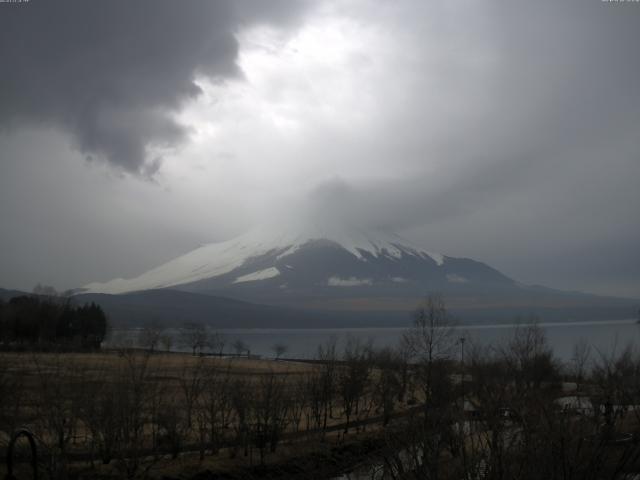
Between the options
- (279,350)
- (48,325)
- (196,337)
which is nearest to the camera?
(48,325)

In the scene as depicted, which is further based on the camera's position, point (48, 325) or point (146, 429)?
point (48, 325)

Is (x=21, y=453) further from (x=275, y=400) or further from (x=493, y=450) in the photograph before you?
(x=493, y=450)

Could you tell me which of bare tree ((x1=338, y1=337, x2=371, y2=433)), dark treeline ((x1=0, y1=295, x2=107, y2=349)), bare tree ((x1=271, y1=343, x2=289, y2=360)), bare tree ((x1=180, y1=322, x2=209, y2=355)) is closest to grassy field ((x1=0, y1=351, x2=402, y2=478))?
bare tree ((x1=338, y1=337, x2=371, y2=433))

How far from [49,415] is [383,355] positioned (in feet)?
129

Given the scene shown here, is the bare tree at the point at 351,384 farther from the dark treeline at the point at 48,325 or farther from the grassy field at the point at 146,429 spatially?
the dark treeline at the point at 48,325

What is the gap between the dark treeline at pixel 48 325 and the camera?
8444 cm

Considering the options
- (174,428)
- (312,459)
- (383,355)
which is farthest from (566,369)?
(174,428)

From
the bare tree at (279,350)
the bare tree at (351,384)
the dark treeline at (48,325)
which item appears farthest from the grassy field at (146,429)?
the bare tree at (279,350)

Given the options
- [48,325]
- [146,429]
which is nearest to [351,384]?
[146,429]

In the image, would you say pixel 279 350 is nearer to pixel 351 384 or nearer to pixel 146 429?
pixel 351 384

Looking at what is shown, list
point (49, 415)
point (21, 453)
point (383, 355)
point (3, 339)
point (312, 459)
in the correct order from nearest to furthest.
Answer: point (21, 453) < point (49, 415) < point (312, 459) < point (383, 355) < point (3, 339)

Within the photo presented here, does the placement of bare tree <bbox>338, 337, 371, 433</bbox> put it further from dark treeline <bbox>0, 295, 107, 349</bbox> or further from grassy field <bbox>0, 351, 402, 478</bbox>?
dark treeline <bbox>0, 295, 107, 349</bbox>

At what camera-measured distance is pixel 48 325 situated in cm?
8888

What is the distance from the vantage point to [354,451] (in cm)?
3144
